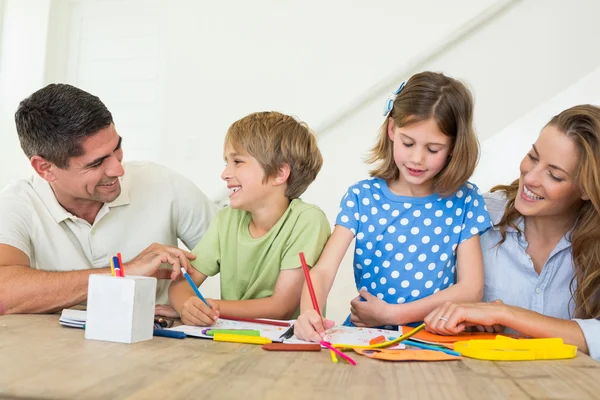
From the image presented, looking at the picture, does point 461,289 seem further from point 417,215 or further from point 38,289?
point 38,289

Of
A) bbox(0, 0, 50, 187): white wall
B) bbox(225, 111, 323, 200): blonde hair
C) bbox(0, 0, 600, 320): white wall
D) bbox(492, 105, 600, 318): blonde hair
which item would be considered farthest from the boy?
bbox(0, 0, 50, 187): white wall

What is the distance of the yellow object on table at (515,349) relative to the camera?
969 mm

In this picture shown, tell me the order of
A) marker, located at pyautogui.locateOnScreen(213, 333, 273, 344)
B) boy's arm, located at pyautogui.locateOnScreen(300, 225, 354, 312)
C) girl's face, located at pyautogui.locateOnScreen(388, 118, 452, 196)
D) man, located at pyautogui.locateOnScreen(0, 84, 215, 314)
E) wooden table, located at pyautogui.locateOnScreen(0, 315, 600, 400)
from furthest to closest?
man, located at pyautogui.locateOnScreen(0, 84, 215, 314) → girl's face, located at pyautogui.locateOnScreen(388, 118, 452, 196) → boy's arm, located at pyautogui.locateOnScreen(300, 225, 354, 312) → marker, located at pyautogui.locateOnScreen(213, 333, 273, 344) → wooden table, located at pyautogui.locateOnScreen(0, 315, 600, 400)

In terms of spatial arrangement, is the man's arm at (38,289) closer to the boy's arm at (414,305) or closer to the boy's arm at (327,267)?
the boy's arm at (327,267)

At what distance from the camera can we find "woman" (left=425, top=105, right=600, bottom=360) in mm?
1407

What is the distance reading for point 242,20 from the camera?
3434mm

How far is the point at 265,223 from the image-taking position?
1.64 meters

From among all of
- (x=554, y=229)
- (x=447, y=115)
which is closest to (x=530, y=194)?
(x=554, y=229)

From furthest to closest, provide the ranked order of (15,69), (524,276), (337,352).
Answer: (15,69) < (524,276) < (337,352)

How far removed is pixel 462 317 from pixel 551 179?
0.46 meters

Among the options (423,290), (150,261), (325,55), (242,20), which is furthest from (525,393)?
(242,20)

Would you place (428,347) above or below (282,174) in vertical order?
below

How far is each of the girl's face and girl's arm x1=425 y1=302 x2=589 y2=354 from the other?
0.38 metres

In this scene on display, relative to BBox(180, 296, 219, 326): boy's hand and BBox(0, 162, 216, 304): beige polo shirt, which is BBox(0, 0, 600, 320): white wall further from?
BBox(180, 296, 219, 326): boy's hand
